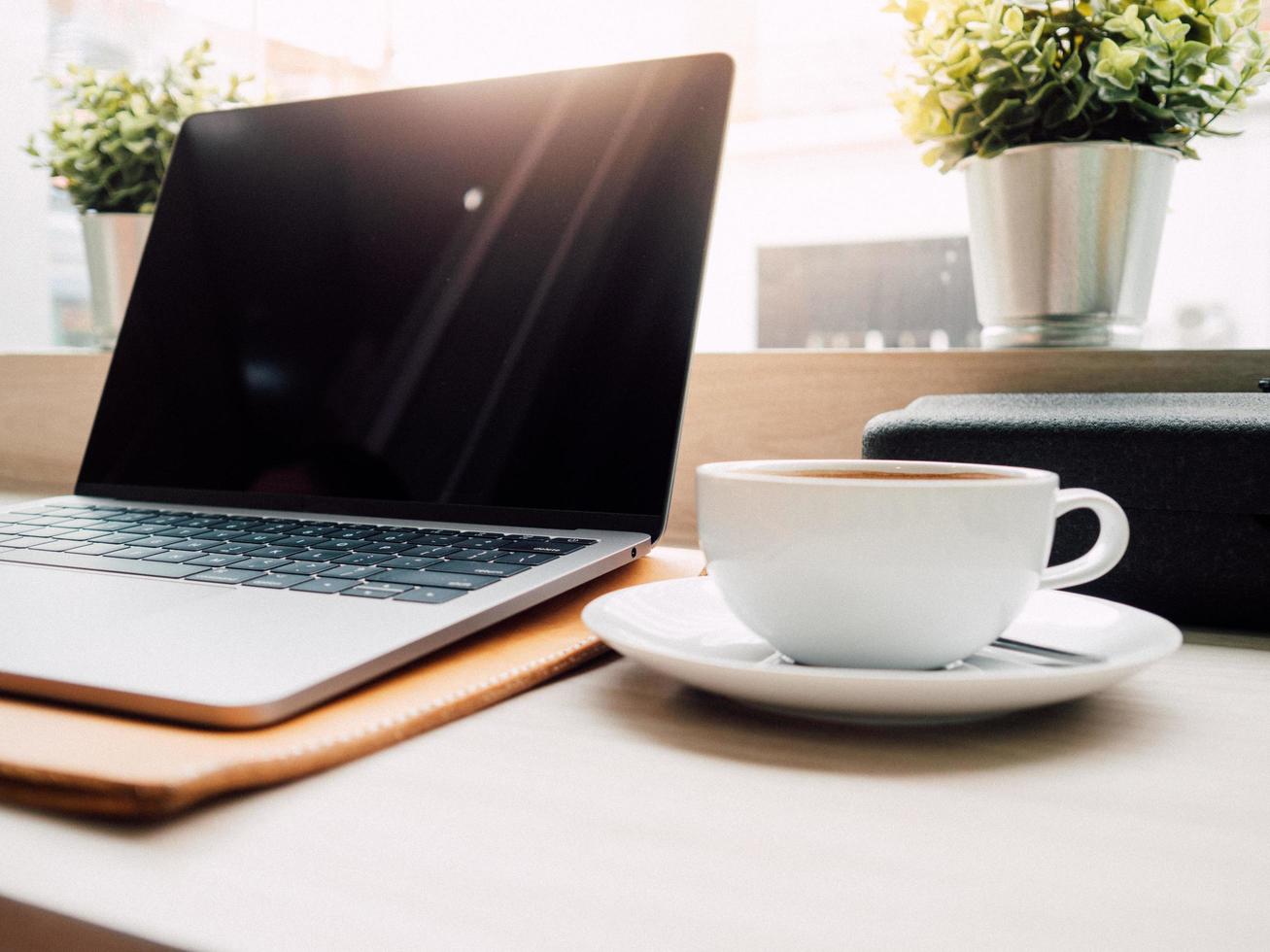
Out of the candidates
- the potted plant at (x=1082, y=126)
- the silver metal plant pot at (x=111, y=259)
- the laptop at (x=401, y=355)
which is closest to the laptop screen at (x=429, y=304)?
the laptop at (x=401, y=355)

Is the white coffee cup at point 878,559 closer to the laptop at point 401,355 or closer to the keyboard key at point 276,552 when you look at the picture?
the laptop at point 401,355

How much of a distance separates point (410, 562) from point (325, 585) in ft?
0.14

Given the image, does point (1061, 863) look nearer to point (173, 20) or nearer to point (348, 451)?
point (348, 451)

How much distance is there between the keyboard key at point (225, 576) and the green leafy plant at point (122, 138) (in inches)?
29.2

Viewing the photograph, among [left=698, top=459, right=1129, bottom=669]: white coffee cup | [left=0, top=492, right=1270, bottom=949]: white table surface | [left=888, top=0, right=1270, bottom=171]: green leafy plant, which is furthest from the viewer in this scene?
[left=888, top=0, right=1270, bottom=171]: green leafy plant

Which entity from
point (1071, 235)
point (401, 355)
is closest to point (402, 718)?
point (401, 355)

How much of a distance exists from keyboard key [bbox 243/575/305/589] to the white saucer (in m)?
0.13

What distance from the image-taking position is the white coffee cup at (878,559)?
0.31 m

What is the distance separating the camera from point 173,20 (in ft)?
4.60

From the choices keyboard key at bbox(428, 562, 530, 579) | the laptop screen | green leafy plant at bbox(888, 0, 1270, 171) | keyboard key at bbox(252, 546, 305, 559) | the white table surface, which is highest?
green leafy plant at bbox(888, 0, 1270, 171)

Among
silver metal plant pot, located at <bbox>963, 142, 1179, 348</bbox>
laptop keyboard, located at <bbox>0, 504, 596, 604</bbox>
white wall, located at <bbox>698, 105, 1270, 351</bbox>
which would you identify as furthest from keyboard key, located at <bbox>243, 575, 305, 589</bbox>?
white wall, located at <bbox>698, 105, 1270, 351</bbox>

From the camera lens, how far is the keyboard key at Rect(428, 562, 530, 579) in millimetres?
429

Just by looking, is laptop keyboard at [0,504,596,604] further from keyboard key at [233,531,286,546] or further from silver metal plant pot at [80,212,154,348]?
silver metal plant pot at [80,212,154,348]

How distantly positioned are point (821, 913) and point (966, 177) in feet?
2.00
